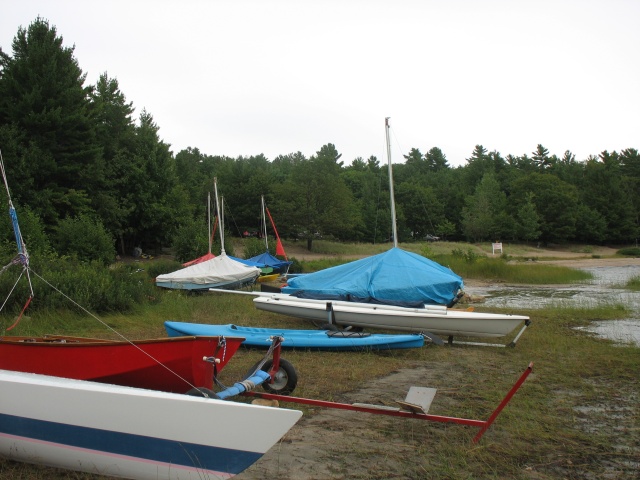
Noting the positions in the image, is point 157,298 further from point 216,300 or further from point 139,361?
point 139,361

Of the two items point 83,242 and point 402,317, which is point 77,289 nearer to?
point 402,317

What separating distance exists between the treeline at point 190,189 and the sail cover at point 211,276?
19.7 ft

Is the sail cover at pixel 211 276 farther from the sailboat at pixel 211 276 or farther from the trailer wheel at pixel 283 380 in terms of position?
the trailer wheel at pixel 283 380

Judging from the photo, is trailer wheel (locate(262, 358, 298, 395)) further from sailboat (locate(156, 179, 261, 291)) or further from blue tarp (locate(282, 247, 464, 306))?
sailboat (locate(156, 179, 261, 291))

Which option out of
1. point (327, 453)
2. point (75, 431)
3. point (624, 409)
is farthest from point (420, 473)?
point (624, 409)

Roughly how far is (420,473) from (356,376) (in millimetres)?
3301

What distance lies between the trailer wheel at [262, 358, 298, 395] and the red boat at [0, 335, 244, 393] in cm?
95

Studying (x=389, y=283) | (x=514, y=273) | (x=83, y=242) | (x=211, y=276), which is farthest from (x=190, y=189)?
(x=389, y=283)

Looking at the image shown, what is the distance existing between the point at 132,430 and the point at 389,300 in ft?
28.6

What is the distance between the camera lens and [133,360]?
18.4ft

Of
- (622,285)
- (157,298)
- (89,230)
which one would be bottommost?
(622,285)

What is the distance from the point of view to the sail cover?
1916 cm

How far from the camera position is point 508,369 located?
8.53 meters

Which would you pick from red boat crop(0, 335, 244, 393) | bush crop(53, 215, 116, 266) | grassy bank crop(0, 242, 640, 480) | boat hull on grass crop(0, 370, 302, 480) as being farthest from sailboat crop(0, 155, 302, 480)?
bush crop(53, 215, 116, 266)
